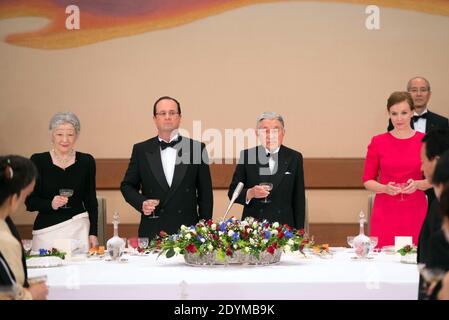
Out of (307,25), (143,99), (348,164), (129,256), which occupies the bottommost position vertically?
(129,256)

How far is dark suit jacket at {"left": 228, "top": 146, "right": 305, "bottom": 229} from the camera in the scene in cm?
551

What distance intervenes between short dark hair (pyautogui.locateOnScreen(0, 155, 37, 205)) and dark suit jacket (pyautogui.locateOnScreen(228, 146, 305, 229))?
8.15ft

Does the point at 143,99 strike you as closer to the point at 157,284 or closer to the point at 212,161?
the point at 212,161

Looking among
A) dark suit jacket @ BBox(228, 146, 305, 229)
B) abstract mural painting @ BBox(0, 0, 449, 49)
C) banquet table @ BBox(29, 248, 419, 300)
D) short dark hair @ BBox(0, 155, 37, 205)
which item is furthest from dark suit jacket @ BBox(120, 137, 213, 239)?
short dark hair @ BBox(0, 155, 37, 205)

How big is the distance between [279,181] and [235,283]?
6.18 feet

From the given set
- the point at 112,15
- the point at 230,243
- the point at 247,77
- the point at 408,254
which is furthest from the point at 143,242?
the point at 112,15

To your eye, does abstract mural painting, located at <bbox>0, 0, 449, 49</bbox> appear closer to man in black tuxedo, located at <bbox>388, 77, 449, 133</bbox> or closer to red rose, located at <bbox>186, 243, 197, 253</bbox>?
man in black tuxedo, located at <bbox>388, 77, 449, 133</bbox>

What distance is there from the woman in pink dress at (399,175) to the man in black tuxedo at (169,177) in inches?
46.3

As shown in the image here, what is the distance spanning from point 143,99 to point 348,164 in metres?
1.95

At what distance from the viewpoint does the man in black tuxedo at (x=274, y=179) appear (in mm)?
5469

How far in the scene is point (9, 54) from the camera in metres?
7.25

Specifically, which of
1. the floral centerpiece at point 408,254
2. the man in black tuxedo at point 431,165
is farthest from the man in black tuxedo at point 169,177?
the man in black tuxedo at point 431,165

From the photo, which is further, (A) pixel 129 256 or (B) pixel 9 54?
(B) pixel 9 54
